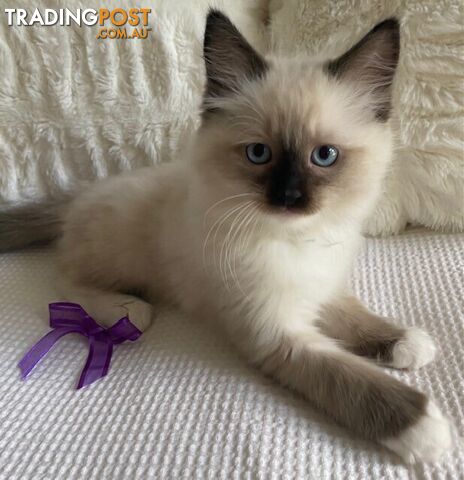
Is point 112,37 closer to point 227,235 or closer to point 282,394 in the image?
point 227,235

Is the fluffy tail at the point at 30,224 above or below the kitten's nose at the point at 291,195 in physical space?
below

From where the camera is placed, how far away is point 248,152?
894mm

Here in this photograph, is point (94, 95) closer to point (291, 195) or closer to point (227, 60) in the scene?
point (227, 60)

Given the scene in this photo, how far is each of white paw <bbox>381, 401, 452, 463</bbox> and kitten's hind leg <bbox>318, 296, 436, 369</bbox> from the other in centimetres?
19

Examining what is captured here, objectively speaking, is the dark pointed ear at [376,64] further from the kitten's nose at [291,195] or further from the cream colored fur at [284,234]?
the kitten's nose at [291,195]

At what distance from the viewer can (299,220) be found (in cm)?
86

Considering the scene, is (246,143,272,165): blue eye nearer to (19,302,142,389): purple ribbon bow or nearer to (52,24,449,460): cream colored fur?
(52,24,449,460): cream colored fur

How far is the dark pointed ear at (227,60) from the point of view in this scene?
927 millimetres

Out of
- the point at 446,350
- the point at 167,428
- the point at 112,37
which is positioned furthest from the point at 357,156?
the point at 112,37

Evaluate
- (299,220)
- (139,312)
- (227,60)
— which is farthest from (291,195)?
(139,312)

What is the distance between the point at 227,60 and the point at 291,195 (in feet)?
1.15

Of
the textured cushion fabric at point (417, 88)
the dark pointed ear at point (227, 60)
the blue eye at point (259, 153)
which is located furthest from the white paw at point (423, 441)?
the textured cushion fabric at point (417, 88)

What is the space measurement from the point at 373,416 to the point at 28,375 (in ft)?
2.12

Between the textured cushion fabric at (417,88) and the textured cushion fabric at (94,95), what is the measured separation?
250 millimetres
